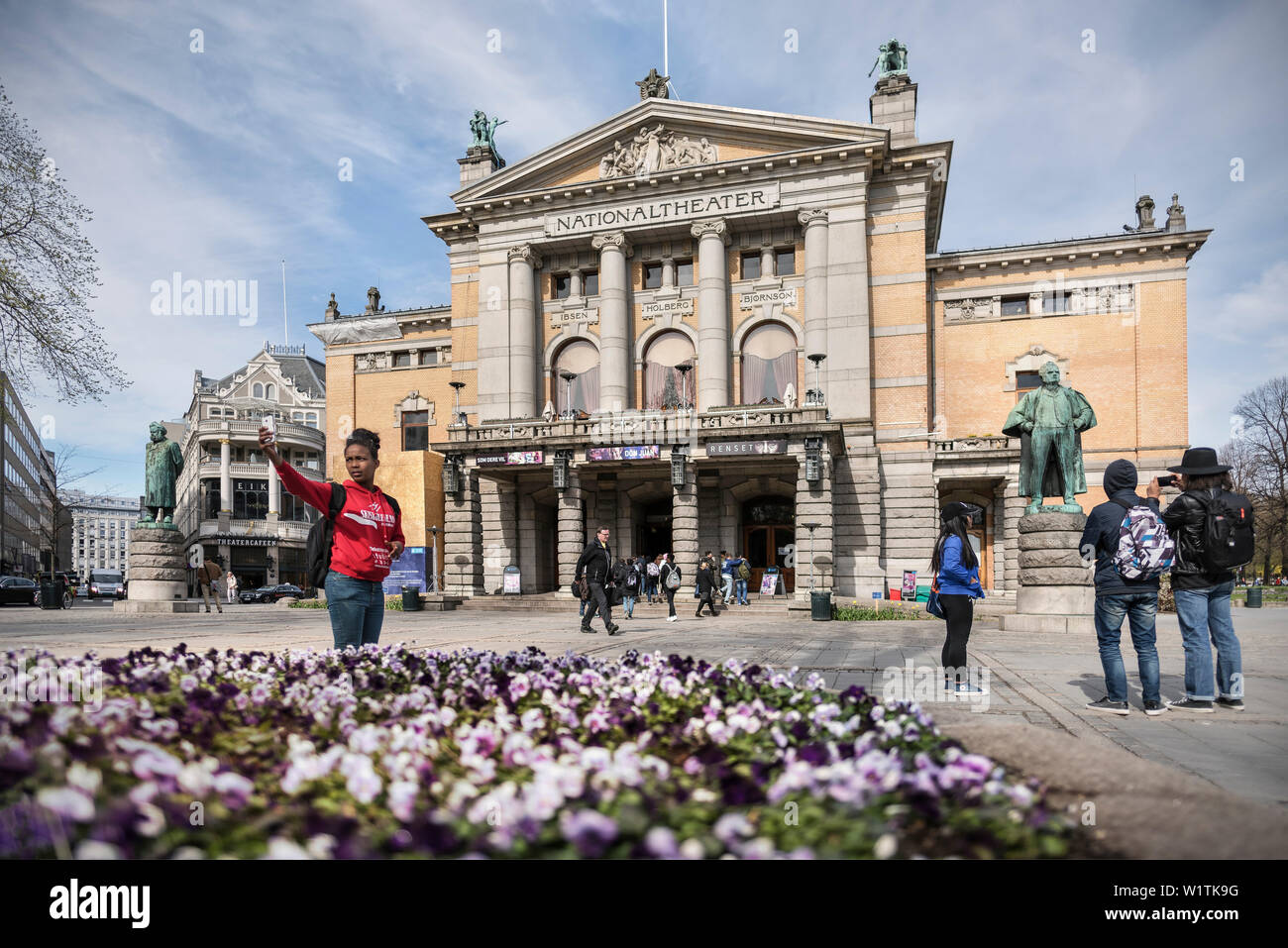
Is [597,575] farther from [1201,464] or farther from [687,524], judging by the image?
[687,524]

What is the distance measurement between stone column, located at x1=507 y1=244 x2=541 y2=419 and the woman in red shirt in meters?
26.3

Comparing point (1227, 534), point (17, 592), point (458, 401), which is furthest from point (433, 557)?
point (1227, 534)

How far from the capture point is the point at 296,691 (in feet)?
13.0

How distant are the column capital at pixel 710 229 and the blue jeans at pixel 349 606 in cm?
2637

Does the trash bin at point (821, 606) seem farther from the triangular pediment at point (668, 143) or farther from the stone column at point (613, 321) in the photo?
the triangular pediment at point (668, 143)

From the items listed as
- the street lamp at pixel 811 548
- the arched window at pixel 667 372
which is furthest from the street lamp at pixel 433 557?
the street lamp at pixel 811 548

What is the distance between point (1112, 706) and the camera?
695 cm

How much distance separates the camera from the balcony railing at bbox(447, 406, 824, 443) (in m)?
25.5

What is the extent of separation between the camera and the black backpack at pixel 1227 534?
6867 mm

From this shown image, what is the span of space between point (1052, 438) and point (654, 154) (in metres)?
20.9

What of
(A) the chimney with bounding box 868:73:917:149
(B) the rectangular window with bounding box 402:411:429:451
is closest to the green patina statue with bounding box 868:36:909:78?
(A) the chimney with bounding box 868:73:917:149

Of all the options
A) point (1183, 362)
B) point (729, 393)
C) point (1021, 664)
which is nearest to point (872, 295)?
point (729, 393)

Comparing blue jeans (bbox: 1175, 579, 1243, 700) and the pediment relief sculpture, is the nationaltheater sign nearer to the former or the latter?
the pediment relief sculpture
